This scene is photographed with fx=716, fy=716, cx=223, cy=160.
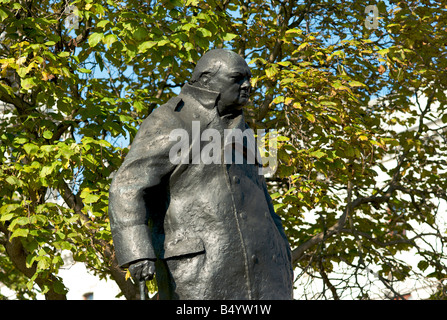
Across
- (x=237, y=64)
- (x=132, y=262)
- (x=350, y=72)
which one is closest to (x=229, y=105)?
(x=237, y=64)

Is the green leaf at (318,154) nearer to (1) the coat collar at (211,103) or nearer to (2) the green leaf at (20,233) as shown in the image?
(2) the green leaf at (20,233)

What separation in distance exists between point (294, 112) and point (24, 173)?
3385mm

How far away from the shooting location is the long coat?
11.6ft

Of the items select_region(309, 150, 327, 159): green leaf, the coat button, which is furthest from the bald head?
select_region(309, 150, 327, 159): green leaf

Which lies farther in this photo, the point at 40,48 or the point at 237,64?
the point at 40,48

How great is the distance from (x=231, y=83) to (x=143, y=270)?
112 cm

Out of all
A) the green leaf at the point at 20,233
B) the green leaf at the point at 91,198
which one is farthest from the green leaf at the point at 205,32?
the green leaf at the point at 20,233

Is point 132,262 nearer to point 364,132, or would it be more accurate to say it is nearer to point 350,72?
point 364,132

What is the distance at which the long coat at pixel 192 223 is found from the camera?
354 cm

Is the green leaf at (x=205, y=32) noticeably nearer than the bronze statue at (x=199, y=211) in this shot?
No

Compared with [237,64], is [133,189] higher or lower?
lower

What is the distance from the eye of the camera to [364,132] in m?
8.40

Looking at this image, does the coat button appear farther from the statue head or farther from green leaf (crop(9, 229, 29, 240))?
green leaf (crop(9, 229, 29, 240))
